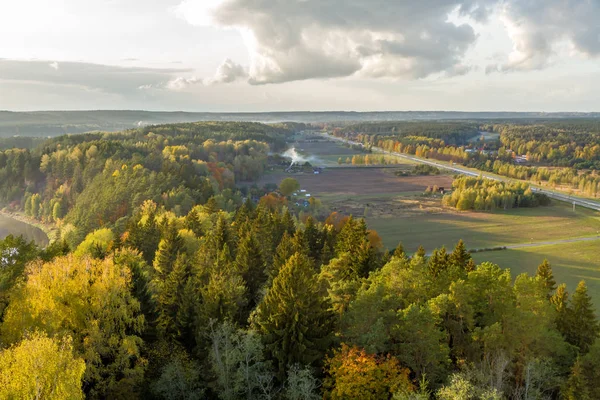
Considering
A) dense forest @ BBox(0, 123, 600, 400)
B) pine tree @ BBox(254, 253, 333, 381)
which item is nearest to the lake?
dense forest @ BBox(0, 123, 600, 400)

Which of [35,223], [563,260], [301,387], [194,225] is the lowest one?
[35,223]

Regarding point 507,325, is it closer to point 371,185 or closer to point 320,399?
point 320,399

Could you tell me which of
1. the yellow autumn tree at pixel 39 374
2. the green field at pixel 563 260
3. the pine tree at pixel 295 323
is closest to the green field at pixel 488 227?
the green field at pixel 563 260

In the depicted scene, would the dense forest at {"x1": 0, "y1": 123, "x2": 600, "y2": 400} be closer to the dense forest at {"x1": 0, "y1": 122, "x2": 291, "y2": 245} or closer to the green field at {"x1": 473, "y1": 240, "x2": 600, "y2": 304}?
the green field at {"x1": 473, "y1": 240, "x2": 600, "y2": 304}

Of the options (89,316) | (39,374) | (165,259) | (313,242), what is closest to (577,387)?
(39,374)

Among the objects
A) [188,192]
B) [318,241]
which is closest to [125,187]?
[188,192]

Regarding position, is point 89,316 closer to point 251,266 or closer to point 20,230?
point 251,266
